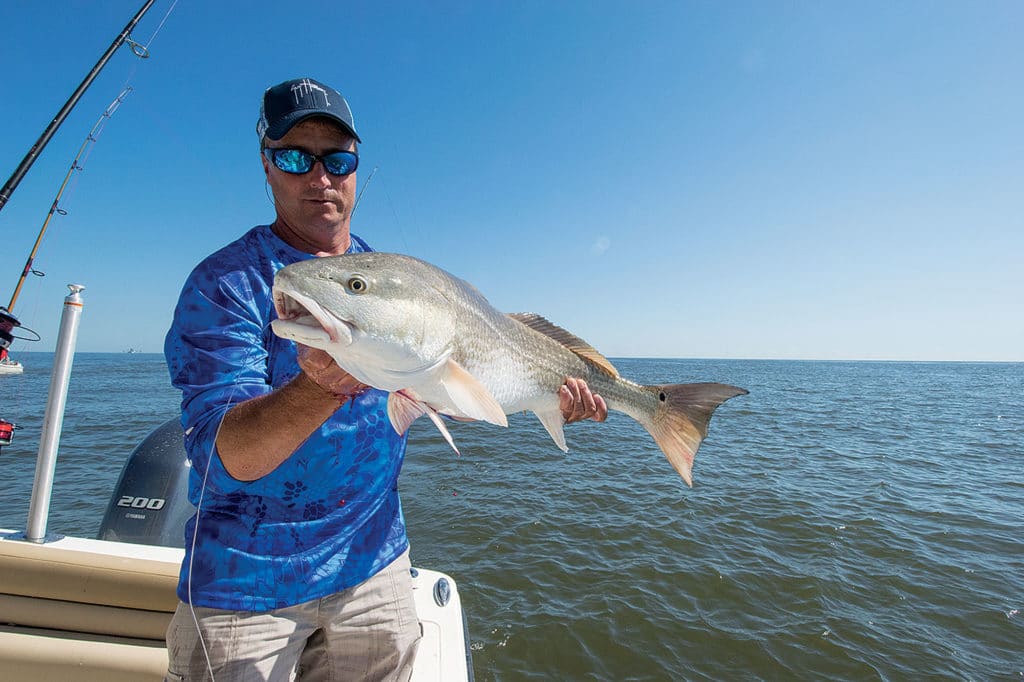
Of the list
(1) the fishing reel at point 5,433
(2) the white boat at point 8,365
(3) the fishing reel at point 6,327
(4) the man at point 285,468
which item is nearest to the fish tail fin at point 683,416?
(4) the man at point 285,468

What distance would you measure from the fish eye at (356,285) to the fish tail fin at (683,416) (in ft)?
7.75

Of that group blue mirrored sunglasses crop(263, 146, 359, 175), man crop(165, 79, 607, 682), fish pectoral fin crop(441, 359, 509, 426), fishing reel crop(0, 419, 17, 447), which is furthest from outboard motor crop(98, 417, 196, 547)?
fish pectoral fin crop(441, 359, 509, 426)

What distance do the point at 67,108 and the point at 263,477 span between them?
7239 mm

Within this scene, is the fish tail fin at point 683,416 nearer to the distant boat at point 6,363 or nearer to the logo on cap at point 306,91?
the logo on cap at point 306,91

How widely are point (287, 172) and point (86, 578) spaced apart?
2926 millimetres

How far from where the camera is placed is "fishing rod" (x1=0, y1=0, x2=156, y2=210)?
5.60 metres

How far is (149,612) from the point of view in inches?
123

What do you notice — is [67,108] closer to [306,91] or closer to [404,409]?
[306,91]

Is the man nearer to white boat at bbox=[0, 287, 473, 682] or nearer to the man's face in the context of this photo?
the man's face

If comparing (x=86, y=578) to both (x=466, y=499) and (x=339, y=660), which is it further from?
(x=466, y=499)

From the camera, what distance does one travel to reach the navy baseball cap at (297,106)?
251 cm

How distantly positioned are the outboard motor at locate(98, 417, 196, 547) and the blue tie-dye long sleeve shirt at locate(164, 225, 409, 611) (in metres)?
2.61

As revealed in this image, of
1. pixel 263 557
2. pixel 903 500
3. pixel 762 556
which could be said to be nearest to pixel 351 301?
pixel 263 557

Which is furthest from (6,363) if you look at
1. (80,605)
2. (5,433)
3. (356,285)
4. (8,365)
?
(356,285)
